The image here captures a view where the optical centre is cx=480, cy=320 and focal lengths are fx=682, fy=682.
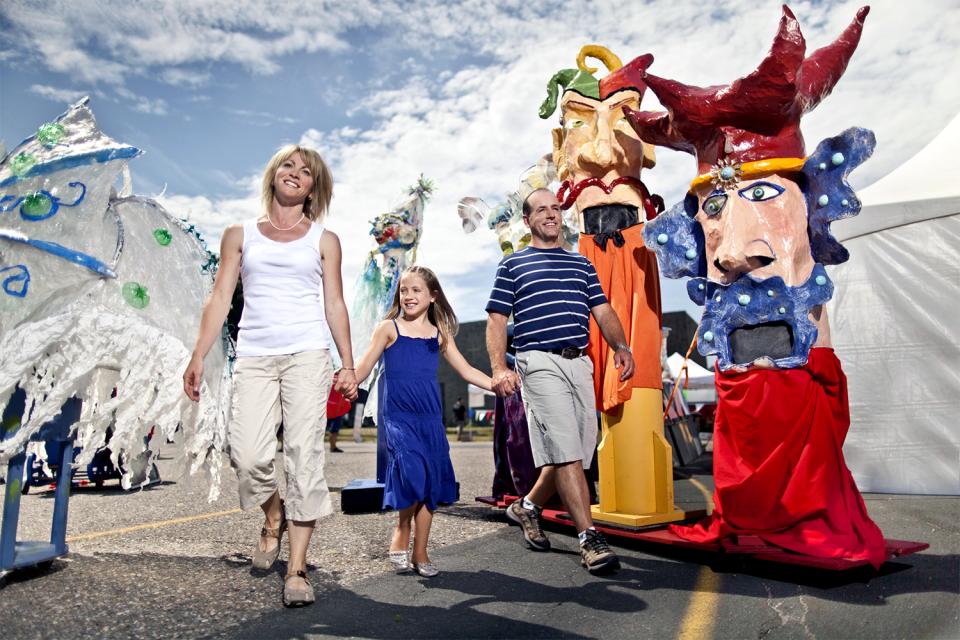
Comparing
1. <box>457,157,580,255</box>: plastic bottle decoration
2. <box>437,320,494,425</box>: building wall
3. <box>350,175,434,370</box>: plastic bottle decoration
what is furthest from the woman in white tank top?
<box>437,320,494,425</box>: building wall

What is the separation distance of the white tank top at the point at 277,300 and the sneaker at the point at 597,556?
149cm

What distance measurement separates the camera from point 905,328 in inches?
232

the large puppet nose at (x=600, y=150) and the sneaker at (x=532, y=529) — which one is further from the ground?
the large puppet nose at (x=600, y=150)

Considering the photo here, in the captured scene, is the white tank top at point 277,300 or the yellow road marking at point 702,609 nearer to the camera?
the yellow road marking at point 702,609

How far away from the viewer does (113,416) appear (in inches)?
120

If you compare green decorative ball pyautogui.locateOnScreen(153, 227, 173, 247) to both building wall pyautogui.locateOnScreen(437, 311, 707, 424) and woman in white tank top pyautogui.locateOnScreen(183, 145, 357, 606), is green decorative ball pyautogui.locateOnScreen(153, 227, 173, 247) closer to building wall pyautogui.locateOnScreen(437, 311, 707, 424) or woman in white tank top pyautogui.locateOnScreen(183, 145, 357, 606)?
woman in white tank top pyautogui.locateOnScreen(183, 145, 357, 606)

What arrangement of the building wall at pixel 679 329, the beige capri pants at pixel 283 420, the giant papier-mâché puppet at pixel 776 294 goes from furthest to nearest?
the building wall at pixel 679 329
the giant papier-mâché puppet at pixel 776 294
the beige capri pants at pixel 283 420

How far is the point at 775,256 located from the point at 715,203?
397 millimetres

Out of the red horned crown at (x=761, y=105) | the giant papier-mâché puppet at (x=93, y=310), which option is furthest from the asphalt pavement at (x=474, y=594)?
the red horned crown at (x=761, y=105)

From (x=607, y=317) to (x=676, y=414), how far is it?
719 centimetres

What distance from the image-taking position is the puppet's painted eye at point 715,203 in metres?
3.29

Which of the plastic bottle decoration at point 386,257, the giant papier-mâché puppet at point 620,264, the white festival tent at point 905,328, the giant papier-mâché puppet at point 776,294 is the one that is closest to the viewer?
the giant papier-mâché puppet at point 776,294

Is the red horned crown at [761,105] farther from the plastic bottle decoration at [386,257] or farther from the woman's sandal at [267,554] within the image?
the plastic bottle decoration at [386,257]

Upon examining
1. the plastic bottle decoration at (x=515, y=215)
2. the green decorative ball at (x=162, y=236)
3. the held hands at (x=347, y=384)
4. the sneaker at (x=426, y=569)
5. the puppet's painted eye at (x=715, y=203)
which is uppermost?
the plastic bottle decoration at (x=515, y=215)
